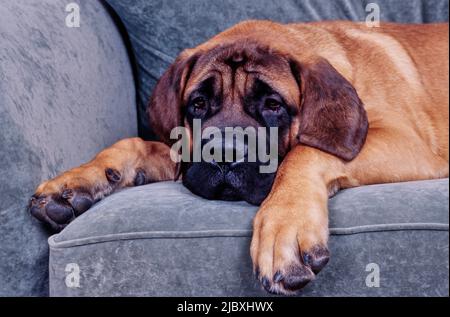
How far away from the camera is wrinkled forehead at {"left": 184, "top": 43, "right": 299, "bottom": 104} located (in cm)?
174

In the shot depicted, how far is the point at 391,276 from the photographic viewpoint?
4.03ft

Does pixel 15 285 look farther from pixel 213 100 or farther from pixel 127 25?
pixel 127 25

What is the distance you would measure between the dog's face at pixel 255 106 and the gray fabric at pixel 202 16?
21.3 inches

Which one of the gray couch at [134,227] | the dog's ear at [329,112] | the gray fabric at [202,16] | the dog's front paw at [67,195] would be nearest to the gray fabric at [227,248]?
the gray couch at [134,227]

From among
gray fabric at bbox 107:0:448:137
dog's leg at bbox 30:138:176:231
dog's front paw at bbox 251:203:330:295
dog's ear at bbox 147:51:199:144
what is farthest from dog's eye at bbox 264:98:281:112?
gray fabric at bbox 107:0:448:137

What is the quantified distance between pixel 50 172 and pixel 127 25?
1.09 metres

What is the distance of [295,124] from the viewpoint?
173cm

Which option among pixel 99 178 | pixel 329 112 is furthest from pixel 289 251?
pixel 99 178

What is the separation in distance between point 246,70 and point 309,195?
57 centimetres

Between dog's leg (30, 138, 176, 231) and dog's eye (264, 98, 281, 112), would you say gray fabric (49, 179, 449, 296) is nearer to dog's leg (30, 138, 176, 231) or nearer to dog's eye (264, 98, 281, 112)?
dog's leg (30, 138, 176, 231)

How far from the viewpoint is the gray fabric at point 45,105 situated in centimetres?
143

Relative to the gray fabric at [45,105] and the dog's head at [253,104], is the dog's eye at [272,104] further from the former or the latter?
the gray fabric at [45,105]

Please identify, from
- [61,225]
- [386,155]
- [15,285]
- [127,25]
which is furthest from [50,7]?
[386,155]

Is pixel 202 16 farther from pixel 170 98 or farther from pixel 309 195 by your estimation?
pixel 309 195
